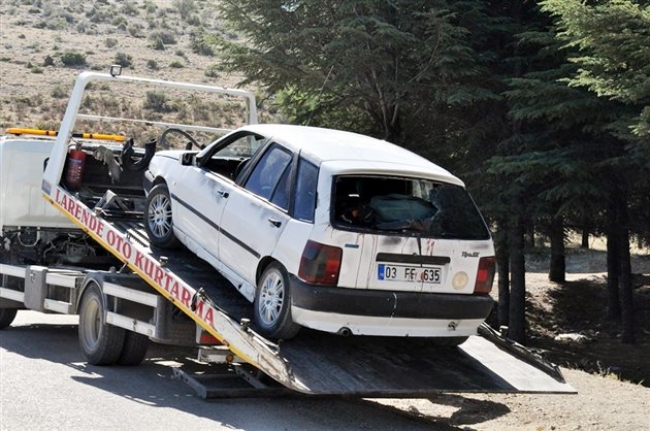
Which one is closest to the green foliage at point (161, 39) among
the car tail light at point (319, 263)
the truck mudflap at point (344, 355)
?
the truck mudflap at point (344, 355)

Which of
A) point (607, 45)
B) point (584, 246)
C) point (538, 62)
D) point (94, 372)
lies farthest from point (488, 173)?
point (584, 246)

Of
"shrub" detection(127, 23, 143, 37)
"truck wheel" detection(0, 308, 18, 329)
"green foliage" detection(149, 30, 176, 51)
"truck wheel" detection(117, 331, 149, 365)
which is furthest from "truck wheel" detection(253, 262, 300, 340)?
"shrub" detection(127, 23, 143, 37)

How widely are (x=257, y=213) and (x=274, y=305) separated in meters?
0.86

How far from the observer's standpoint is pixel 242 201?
9.23m

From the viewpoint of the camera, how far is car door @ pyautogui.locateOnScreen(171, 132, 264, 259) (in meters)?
9.62

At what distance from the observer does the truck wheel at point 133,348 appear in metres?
10.7

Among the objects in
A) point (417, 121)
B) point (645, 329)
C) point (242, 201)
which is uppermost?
point (417, 121)

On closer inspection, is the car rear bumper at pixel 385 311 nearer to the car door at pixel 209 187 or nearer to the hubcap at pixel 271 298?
the hubcap at pixel 271 298

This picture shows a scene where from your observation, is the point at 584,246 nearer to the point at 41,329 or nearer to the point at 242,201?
the point at 41,329

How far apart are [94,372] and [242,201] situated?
2.61 meters

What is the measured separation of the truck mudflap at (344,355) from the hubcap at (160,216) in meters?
0.36

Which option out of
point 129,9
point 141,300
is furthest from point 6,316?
point 129,9

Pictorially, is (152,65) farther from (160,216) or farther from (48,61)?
(160,216)

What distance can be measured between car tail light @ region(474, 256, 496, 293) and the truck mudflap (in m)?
0.73
